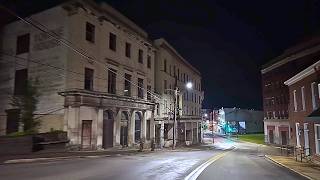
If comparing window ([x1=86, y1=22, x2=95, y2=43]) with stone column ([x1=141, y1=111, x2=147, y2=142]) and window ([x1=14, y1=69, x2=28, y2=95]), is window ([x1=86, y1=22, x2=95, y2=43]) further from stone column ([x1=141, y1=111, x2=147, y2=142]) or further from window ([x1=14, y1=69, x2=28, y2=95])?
stone column ([x1=141, y1=111, x2=147, y2=142])

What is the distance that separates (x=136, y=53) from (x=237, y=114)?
93.3 m

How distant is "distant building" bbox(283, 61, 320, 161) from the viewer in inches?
982

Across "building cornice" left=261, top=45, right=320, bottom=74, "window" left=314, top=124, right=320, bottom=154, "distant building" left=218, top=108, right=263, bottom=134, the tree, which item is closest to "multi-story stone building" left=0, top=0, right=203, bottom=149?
the tree

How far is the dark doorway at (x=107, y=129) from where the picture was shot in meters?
32.5

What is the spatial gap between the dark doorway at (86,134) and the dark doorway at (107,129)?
108 inches

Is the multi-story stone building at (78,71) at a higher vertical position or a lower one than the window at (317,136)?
higher

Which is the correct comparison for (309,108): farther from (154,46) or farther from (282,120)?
(282,120)

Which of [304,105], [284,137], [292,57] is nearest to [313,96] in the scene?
[304,105]

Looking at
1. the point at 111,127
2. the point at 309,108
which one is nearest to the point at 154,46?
the point at 111,127

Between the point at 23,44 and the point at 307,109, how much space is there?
2614cm

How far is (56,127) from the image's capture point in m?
28.5

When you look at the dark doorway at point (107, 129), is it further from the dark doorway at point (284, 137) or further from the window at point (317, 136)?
the dark doorway at point (284, 137)

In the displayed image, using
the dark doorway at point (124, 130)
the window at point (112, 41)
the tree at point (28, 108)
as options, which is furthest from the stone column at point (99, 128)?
the window at point (112, 41)

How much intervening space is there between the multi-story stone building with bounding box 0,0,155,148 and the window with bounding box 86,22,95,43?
0.09m
